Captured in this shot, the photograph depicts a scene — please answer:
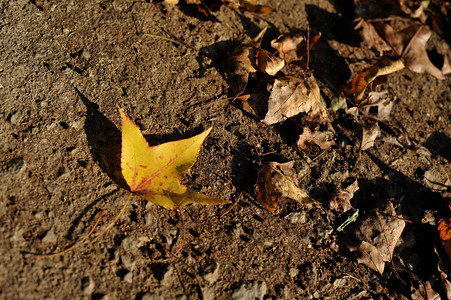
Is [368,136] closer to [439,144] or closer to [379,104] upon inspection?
[379,104]

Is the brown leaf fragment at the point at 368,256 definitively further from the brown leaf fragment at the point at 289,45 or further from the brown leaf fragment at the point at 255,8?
the brown leaf fragment at the point at 255,8

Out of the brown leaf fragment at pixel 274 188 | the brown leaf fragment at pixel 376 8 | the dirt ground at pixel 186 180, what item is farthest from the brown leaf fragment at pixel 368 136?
the brown leaf fragment at pixel 376 8

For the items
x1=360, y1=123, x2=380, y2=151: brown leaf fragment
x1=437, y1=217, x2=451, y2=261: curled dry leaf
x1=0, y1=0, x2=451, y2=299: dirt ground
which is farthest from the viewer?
x1=360, y1=123, x2=380, y2=151: brown leaf fragment

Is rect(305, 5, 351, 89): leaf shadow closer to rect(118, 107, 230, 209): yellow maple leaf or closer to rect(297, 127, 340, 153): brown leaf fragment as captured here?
rect(297, 127, 340, 153): brown leaf fragment

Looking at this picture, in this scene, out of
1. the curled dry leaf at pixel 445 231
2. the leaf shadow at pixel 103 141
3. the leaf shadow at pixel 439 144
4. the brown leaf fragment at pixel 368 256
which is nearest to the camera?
the leaf shadow at pixel 103 141

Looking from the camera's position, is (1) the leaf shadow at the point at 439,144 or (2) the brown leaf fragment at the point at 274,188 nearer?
(2) the brown leaf fragment at the point at 274,188

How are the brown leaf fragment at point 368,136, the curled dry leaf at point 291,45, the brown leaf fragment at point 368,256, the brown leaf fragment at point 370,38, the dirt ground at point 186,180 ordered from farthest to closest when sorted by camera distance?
1. the brown leaf fragment at point 370,38
2. the curled dry leaf at point 291,45
3. the brown leaf fragment at point 368,136
4. the brown leaf fragment at point 368,256
5. the dirt ground at point 186,180

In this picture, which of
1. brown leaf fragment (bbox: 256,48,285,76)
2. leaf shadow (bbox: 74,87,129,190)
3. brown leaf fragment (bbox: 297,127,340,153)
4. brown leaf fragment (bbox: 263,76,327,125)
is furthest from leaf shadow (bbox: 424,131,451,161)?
leaf shadow (bbox: 74,87,129,190)
